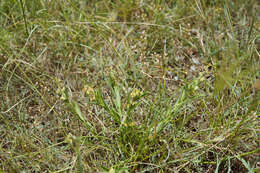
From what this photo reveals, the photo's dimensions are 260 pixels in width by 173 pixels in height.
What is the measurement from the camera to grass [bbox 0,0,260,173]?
64.0 inches

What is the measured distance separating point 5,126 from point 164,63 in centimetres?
122

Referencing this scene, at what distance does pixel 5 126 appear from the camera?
6.14 ft

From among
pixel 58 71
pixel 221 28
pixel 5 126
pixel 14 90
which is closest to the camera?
pixel 5 126

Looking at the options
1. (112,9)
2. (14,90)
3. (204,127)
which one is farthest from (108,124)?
(112,9)

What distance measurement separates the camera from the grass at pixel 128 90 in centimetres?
163

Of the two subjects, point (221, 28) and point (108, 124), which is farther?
point (221, 28)

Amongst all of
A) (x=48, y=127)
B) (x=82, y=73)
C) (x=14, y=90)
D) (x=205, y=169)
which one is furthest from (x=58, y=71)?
(x=205, y=169)

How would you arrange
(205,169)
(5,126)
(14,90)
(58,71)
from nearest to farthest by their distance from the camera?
1. (205,169)
2. (5,126)
3. (14,90)
4. (58,71)

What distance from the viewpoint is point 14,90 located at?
6.67ft

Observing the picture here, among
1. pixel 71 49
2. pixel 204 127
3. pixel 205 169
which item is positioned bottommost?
pixel 205 169

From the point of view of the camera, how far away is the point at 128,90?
1.81 m

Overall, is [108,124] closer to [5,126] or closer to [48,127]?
[48,127]

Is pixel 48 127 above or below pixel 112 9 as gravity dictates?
below

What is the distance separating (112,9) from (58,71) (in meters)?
0.78
